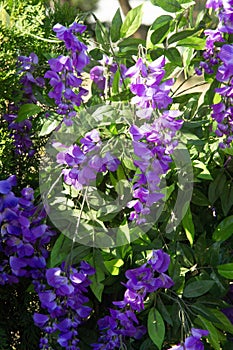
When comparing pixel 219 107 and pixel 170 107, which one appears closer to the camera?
pixel 219 107

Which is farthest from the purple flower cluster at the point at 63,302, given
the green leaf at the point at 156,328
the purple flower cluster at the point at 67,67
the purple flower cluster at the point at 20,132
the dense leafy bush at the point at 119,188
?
the purple flower cluster at the point at 20,132

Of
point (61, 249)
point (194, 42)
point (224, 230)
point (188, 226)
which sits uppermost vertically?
point (194, 42)

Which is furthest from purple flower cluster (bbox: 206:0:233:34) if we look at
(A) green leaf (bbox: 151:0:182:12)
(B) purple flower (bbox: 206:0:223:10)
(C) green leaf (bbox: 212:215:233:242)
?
(C) green leaf (bbox: 212:215:233:242)

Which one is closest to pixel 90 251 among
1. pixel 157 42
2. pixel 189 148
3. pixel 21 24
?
pixel 189 148

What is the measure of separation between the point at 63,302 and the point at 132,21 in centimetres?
76

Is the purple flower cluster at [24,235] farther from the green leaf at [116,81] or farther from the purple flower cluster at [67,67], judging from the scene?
the green leaf at [116,81]

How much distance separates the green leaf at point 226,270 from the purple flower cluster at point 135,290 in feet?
0.62

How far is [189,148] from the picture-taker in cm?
183

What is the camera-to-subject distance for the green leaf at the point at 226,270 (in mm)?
1644

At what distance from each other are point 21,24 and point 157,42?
44cm

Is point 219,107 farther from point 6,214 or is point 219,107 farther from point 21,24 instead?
point 21,24

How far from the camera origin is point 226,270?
1.66m

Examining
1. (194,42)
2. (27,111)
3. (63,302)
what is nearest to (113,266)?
(63,302)

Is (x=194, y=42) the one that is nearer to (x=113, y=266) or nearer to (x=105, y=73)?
(x=105, y=73)
